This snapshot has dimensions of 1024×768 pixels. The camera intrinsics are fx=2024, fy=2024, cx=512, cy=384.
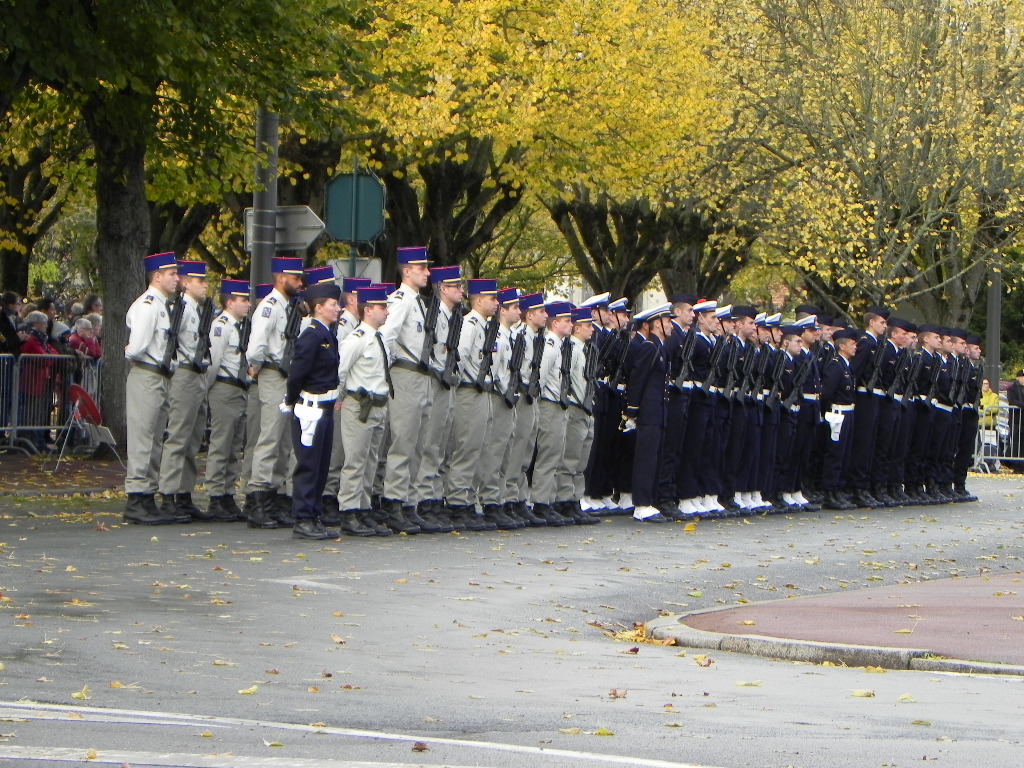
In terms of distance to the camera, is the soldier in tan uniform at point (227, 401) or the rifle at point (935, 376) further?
the rifle at point (935, 376)

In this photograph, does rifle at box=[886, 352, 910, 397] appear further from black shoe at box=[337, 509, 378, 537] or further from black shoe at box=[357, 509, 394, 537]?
black shoe at box=[337, 509, 378, 537]

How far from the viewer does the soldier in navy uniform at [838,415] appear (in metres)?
22.2

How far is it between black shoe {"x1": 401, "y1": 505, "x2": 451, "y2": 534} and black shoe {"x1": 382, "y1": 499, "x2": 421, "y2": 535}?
0.19 feet

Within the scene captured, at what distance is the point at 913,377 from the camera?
23.6 meters

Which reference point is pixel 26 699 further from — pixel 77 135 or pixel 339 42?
pixel 77 135

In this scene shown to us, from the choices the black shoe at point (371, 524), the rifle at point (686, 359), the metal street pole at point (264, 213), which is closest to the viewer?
the black shoe at point (371, 524)

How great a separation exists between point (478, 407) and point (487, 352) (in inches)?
18.9

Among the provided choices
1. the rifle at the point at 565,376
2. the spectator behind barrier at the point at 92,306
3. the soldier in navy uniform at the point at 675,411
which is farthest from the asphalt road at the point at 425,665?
the spectator behind barrier at the point at 92,306

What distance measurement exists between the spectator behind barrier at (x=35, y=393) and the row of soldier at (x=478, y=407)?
585 cm

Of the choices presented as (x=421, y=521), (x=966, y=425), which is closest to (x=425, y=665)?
(x=421, y=521)

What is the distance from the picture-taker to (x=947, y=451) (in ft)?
80.5

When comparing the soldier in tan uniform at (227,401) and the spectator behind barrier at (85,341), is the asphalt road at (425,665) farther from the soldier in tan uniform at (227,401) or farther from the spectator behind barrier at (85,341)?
the spectator behind barrier at (85,341)

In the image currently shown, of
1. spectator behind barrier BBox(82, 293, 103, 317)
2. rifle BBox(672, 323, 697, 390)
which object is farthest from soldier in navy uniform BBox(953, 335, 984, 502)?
spectator behind barrier BBox(82, 293, 103, 317)

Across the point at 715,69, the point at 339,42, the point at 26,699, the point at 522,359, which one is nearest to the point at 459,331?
the point at 522,359
